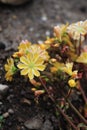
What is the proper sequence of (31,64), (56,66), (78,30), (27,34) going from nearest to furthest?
1. (31,64)
2. (78,30)
3. (56,66)
4. (27,34)

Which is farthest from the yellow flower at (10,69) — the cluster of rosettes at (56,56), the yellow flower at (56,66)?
the yellow flower at (56,66)

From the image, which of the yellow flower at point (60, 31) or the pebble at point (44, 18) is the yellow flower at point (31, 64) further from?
the pebble at point (44, 18)

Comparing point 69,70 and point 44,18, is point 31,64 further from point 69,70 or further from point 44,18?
point 44,18

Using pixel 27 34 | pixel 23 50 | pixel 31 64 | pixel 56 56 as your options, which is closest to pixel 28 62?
pixel 31 64

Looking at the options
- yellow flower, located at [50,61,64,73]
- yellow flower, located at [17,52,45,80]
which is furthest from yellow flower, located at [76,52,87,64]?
yellow flower, located at [17,52,45,80]

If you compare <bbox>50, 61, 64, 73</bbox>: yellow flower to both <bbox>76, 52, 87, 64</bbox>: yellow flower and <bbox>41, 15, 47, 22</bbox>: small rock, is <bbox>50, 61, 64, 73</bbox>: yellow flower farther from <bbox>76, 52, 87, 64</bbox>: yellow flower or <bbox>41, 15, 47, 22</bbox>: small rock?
<bbox>41, 15, 47, 22</bbox>: small rock

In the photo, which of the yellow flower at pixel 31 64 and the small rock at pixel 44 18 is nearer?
the yellow flower at pixel 31 64

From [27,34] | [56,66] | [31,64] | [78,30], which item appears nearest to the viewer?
[31,64]
